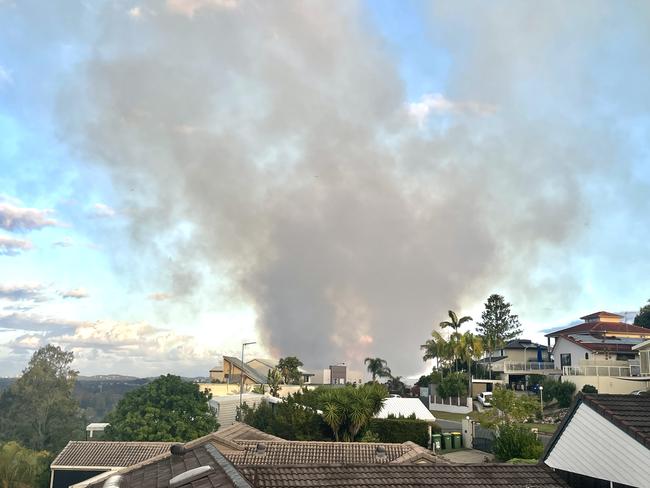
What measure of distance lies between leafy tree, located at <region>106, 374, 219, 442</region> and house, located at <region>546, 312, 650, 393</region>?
43271 millimetres

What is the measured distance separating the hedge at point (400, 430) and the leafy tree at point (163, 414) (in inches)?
587

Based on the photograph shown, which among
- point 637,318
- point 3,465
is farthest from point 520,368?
point 3,465

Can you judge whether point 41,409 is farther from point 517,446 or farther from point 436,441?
point 517,446

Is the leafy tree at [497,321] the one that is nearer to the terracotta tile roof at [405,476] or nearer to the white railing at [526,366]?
the white railing at [526,366]

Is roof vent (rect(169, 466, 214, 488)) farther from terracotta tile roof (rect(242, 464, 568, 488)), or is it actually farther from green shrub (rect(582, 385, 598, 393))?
green shrub (rect(582, 385, 598, 393))

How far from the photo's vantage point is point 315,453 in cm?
3372

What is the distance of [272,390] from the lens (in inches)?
3219

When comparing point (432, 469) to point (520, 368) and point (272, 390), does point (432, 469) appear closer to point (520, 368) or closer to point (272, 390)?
point (272, 390)

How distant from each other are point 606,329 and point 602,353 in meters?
10.7

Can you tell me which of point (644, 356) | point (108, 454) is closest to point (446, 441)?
point (644, 356)

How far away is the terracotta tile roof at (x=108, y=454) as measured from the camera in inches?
1527

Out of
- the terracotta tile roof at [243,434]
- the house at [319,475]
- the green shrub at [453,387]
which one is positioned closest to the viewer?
the house at [319,475]

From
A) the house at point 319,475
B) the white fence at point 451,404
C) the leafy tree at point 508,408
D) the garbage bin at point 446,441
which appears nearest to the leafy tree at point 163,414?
the garbage bin at point 446,441

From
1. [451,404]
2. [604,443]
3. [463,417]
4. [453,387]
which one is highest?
[453,387]
